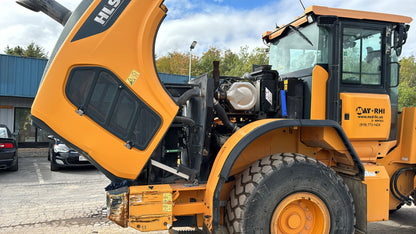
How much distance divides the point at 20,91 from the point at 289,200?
14.6 metres

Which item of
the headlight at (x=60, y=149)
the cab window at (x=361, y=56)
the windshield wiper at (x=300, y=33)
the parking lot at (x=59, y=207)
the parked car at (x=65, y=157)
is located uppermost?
the windshield wiper at (x=300, y=33)

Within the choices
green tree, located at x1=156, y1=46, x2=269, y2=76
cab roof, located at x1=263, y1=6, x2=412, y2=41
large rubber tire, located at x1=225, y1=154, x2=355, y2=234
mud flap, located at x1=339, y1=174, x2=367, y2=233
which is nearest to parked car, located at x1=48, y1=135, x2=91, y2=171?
large rubber tire, located at x1=225, y1=154, x2=355, y2=234

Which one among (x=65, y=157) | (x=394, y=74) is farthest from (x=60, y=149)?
(x=394, y=74)

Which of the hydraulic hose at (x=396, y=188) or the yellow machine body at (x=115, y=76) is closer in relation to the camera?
the yellow machine body at (x=115, y=76)

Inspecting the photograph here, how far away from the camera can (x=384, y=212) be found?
3.57 m

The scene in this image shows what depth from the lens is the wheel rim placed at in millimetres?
3082

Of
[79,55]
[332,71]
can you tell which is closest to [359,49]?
[332,71]

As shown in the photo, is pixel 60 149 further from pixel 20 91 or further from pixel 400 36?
pixel 400 36

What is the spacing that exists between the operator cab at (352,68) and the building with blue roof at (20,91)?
13.0 metres

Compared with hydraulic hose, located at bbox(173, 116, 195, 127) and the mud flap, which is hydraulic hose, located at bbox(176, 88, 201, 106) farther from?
the mud flap

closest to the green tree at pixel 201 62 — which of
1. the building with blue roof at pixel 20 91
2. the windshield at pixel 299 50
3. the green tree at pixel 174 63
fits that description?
the green tree at pixel 174 63

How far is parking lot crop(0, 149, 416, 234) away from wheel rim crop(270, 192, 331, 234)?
2205 mm

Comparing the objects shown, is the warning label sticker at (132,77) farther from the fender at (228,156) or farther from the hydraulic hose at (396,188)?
the hydraulic hose at (396,188)

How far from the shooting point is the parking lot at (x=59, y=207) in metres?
4.77
